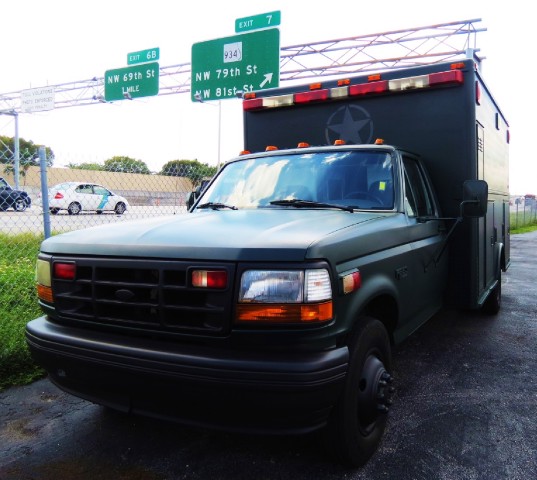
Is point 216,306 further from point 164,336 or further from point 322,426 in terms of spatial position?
point 322,426

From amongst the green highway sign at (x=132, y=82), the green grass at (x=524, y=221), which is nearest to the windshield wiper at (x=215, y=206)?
the green highway sign at (x=132, y=82)

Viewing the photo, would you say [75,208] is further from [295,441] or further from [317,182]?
[295,441]

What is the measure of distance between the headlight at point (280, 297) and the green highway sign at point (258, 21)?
11.9 meters

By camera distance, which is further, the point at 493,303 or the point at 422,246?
the point at 493,303

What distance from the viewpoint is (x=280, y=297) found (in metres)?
2.12

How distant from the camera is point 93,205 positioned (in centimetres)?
1761

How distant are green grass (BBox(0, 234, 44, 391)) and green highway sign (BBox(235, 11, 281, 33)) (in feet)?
27.2

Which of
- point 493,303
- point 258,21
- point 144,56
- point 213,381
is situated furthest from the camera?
point 144,56

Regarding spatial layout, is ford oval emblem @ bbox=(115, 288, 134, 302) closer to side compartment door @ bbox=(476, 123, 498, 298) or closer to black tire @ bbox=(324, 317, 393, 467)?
black tire @ bbox=(324, 317, 393, 467)

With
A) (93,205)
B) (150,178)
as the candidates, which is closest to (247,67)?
(150,178)

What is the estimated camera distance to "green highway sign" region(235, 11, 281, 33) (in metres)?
12.5

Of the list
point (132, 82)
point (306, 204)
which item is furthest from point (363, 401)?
point (132, 82)

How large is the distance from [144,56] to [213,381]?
54.9 feet

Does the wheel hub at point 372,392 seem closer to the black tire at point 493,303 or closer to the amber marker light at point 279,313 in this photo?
the amber marker light at point 279,313
